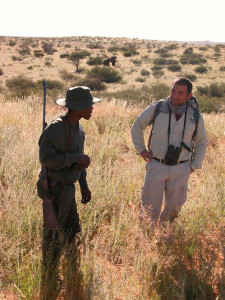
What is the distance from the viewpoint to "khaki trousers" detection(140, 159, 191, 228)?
3.26 meters

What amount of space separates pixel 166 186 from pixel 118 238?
0.77 metres

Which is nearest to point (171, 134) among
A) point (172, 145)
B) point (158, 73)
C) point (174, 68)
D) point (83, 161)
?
point (172, 145)

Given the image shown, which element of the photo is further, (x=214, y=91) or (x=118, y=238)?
(x=214, y=91)

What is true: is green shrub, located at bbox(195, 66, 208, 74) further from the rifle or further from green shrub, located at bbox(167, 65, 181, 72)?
the rifle

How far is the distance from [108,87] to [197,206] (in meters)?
19.7

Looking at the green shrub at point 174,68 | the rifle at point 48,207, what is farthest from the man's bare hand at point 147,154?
the green shrub at point 174,68

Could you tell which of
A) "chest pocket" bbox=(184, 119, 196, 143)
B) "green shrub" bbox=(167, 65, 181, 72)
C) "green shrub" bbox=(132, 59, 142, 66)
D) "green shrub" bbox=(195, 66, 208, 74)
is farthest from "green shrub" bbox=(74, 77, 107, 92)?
"chest pocket" bbox=(184, 119, 196, 143)

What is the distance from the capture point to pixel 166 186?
3.41 metres

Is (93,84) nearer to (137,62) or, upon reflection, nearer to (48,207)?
(137,62)

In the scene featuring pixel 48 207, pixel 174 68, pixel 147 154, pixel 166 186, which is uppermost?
pixel 174 68

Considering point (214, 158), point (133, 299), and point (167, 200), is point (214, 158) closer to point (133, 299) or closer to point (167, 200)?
point (167, 200)

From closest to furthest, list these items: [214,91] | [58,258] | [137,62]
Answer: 1. [58,258]
2. [214,91]
3. [137,62]

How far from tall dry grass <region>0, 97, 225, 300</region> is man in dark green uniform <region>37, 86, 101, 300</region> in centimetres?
11

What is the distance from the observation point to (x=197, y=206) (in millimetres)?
3861
